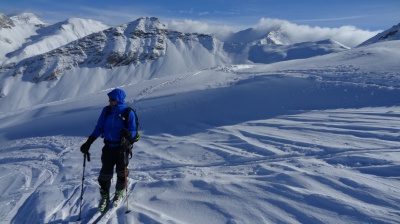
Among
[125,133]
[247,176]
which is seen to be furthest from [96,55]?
[125,133]

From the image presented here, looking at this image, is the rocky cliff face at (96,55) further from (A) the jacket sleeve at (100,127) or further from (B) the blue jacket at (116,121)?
(B) the blue jacket at (116,121)

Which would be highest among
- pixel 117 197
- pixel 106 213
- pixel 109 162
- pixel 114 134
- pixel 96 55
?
pixel 114 134

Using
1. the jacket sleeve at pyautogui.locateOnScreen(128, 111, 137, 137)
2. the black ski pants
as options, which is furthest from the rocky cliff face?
the jacket sleeve at pyautogui.locateOnScreen(128, 111, 137, 137)

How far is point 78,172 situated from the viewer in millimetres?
8789

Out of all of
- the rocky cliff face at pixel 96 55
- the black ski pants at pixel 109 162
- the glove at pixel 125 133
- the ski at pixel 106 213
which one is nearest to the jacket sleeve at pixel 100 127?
the black ski pants at pixel 109 162

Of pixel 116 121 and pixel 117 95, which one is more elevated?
pixel 117 95

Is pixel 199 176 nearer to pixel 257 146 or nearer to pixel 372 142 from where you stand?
pixel 257 146

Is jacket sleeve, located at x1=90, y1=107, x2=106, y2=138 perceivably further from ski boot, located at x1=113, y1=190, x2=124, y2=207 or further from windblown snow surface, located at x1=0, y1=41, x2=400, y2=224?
windblown snow surface, located at x1=0, y1=41, x2=400, y2=224

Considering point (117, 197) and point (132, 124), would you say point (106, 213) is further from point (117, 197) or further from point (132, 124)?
point (132, 124)

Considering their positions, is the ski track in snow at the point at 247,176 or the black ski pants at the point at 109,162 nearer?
the ski track in snow at the point at 247,176

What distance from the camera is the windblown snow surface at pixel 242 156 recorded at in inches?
219

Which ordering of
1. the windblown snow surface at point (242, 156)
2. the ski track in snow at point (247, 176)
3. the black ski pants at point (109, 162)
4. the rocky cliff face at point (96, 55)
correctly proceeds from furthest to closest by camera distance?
the rocky cliff face at point (96, 55) → the black ski pants at point (109, 162) → the windblown snow surface at point (242, 156) → the ski track in snow at point (247, 176)

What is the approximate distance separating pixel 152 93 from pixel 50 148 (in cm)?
845

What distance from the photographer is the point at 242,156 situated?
8.46m
